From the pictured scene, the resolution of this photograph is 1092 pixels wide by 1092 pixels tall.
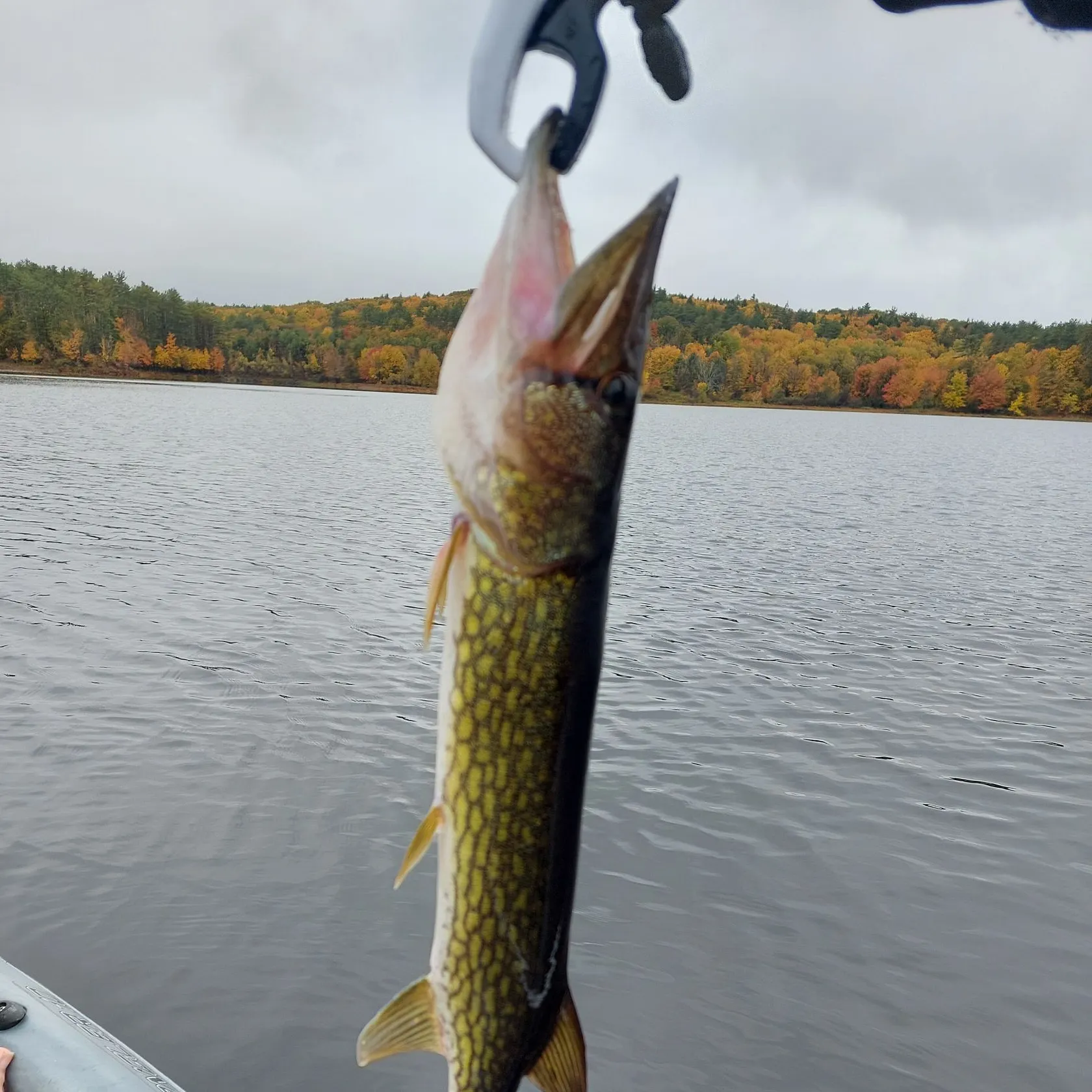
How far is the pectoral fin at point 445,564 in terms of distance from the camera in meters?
2.02

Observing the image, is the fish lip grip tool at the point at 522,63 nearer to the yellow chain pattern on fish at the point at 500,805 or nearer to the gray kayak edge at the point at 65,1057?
the yellow chain pattern on fish at the point at 500,805

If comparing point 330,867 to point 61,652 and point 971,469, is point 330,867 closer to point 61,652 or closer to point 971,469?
point 61,652

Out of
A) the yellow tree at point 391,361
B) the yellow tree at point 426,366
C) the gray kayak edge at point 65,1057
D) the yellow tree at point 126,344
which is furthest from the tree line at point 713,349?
the gray kayak edge at point 65,1057

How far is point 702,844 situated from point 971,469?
42429mm

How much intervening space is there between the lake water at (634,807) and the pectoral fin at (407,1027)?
16.4 ft

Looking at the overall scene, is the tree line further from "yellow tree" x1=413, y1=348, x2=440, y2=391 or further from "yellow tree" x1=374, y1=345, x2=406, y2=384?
"yellow tree" x1=413, y1=348, x2=440, y2=391

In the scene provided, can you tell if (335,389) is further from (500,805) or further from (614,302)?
(614,302)

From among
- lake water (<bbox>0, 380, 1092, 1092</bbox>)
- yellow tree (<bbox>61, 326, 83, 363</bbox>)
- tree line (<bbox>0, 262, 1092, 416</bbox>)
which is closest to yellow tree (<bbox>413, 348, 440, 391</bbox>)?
tree line (<bbox>0, 262, 1092, 416</bbox>)

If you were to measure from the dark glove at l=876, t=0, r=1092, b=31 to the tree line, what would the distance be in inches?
2994

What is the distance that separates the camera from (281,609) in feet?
54.6

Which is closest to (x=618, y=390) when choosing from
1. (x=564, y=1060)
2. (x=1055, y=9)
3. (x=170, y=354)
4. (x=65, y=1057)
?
(x=1055, y=9)

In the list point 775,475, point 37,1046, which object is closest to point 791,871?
point 37,1046

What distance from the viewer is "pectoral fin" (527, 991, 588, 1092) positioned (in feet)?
7.49

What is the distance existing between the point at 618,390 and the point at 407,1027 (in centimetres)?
162
